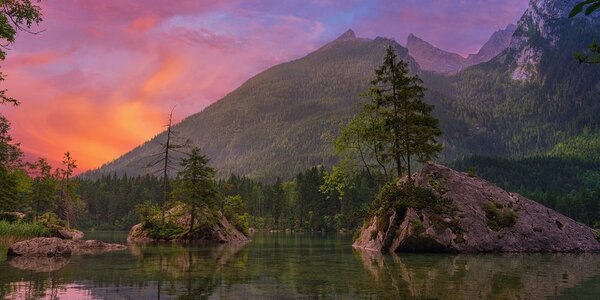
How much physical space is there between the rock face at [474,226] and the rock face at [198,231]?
81.6ft

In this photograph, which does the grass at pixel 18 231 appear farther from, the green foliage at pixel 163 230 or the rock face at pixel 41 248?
the green foliage at pixel 163 230

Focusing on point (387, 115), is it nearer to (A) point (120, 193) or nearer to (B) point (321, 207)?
(B) point (321, 207)

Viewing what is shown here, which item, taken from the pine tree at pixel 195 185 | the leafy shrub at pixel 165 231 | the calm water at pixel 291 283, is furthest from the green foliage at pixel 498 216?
the leafy shrub at pixel 165 231

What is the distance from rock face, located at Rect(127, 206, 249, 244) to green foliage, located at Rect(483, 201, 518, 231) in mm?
33748

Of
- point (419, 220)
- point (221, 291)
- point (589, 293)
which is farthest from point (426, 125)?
point (221, 291)

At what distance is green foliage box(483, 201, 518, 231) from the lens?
38116 mm

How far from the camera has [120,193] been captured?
18838 cm

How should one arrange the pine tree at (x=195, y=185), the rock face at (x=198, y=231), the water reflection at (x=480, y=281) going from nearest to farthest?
the water reflection at (x=480, y=281), the pine tree at (x=195, y=185), the rock face at (x=198, y=231)

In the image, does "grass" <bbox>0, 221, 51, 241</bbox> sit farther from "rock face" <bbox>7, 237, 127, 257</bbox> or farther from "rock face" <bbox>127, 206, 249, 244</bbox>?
"rock face" <bbox>127, 206, 249, 244</bbox>

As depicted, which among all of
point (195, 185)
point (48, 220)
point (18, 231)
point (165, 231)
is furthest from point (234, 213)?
point (18, 231)

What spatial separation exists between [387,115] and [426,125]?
3.65m

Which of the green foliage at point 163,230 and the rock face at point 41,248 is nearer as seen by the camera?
the rock face at point 41,248

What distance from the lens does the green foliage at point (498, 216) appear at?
Answer: 3812 centimetres

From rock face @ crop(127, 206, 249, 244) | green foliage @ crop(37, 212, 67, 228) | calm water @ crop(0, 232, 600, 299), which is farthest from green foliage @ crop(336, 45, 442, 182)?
green foliage @ crop(37, 212, 67, 228)
